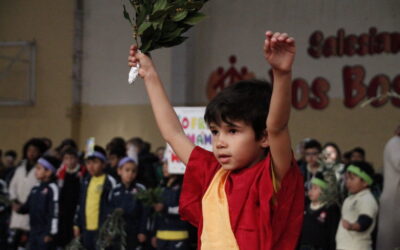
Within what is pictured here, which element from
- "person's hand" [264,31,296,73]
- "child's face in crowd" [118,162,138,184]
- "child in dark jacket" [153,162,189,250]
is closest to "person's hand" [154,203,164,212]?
"child in dark jacket" [153,162,189,250]

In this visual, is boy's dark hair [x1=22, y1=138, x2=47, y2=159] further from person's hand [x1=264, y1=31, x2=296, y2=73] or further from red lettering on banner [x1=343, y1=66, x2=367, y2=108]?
person's hand [x1=264, y1=31, x2=296, y2=73]

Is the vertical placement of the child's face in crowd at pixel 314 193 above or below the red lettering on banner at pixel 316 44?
below

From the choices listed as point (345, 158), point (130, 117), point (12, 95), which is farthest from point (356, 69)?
point (12, 95)

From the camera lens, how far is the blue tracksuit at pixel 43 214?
927 cm

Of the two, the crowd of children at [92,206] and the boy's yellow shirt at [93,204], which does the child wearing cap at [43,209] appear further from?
the boy's yellow shirt at [93,204]

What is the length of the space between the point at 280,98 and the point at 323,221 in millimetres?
5627

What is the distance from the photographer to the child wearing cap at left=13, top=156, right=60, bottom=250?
9.27m

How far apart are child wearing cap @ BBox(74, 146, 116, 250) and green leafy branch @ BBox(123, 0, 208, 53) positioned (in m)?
6.02

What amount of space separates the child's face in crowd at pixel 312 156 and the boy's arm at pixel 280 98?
6967mm

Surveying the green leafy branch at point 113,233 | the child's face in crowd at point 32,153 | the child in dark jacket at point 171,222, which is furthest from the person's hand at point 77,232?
the child's face in crowd at point 32,153

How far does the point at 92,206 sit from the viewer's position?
930cm

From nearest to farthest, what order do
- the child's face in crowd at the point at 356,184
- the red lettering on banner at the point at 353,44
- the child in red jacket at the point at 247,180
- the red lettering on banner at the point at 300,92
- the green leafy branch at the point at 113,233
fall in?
the child in red jacket at the point at 247,180, the child's face in crowd at the point at 356,184, the green leafy branch at the point at 113,233, the red lettering on banner at the point at 353,44, the red lettering on banner at the point at 300,92

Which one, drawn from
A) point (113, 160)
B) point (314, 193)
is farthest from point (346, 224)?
point (113, 160)

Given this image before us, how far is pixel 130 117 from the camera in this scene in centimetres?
1847
